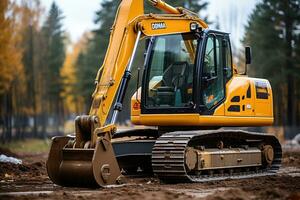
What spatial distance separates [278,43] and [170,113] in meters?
26.8

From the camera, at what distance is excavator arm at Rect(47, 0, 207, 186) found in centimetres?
1034

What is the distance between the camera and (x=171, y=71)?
12.8 metres

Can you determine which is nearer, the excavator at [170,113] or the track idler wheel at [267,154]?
the excavator at [170,113]

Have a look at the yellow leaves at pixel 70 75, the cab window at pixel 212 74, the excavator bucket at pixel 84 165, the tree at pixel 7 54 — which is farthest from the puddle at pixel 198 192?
the yellow leaves at pixel 70 75

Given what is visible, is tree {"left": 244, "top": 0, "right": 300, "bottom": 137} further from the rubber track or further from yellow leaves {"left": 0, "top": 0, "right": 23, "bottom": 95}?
the rubber track

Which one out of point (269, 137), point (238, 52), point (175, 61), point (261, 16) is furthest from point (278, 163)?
point (238, 52)

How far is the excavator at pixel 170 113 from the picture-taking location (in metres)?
10.7

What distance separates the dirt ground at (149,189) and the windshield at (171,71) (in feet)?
5.83

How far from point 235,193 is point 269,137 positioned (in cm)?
610

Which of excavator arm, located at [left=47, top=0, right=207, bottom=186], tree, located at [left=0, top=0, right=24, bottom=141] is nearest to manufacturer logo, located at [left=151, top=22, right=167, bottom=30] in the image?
excavator arm, located at [left=47, top=0, right=207, bottom=186]

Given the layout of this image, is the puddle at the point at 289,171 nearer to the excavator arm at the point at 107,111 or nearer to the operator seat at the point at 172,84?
the operator seat at the point at 172,84

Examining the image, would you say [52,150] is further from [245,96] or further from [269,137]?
[269,137]

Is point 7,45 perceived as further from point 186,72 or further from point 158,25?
point 186,72

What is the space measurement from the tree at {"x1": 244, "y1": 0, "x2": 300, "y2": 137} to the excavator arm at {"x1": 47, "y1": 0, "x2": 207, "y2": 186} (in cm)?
2524
